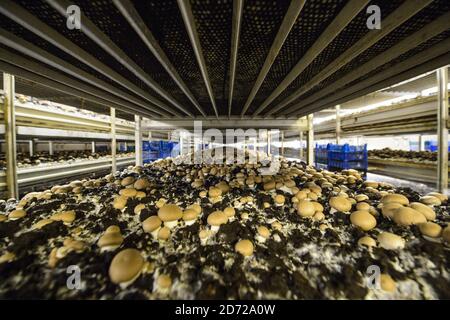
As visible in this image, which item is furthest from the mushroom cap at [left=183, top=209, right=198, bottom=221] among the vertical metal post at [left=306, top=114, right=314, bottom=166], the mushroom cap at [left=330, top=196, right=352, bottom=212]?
the vertical metal post at [left=306, top=114, right=314, bottom=166]

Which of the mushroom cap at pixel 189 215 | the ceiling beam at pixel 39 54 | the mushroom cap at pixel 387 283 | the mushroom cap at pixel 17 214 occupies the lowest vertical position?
the mushroom cap at pixel 387 283

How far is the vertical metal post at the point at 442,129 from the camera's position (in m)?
2.47

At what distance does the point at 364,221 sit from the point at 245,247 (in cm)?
81

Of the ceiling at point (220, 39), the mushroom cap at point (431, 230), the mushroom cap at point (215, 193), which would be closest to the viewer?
the ceiling at point (220, 39)

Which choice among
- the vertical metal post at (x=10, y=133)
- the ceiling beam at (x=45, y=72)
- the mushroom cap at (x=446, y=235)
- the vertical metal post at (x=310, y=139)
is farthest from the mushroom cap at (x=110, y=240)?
the vertical metal post at (x=310, y=139)

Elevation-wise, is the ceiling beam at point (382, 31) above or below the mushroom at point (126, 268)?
above

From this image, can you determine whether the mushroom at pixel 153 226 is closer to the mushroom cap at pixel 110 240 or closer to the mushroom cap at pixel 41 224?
the mushroom cap at pixel 110 240

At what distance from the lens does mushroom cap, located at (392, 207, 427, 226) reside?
97 cm

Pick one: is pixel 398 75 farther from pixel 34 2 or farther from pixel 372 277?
pixel 34 2

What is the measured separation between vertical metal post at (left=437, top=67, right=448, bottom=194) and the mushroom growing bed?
6.60 feet

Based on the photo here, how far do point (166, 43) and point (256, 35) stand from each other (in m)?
0.61

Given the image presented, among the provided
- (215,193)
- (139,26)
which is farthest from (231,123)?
(139,26)

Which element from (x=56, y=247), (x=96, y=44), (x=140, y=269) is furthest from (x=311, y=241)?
(x=96, y=44)

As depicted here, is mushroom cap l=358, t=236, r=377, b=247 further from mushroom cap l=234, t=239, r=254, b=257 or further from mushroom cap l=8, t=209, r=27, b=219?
mushroom cap l=8, t=209, r=27, b=219
